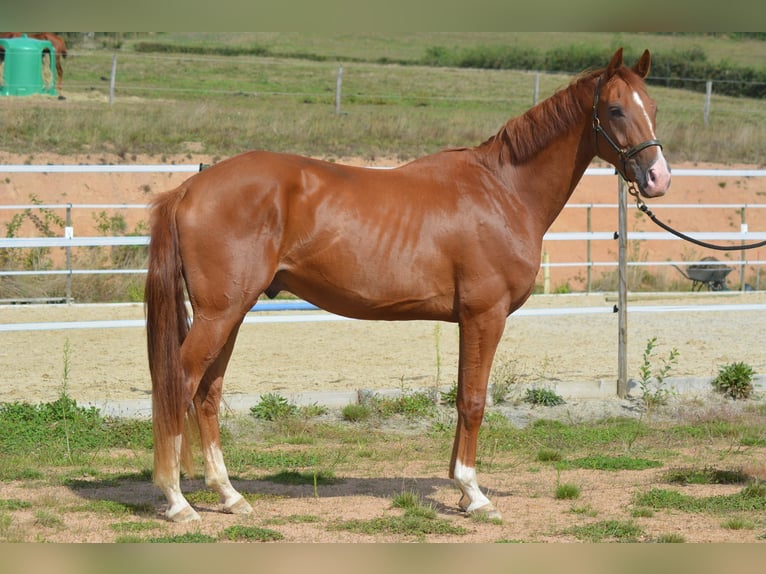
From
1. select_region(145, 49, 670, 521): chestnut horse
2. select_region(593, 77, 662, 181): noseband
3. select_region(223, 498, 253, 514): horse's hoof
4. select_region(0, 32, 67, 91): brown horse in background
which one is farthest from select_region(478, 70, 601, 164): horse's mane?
select_region(0, 32, 67, 91): brown horse in background

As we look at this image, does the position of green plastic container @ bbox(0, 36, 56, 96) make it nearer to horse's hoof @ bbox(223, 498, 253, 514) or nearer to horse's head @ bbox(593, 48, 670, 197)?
horse's hoof @ bbox(223, 498, 253, 514)

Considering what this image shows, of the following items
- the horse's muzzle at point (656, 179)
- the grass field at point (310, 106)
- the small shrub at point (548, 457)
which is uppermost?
the grass field at point (310, 106)

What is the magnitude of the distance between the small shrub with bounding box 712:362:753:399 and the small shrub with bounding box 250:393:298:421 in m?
3.75

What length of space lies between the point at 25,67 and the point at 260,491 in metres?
20.8

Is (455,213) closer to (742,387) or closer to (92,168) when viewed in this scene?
(742,387)

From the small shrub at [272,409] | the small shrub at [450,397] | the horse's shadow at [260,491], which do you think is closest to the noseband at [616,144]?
the horse's shadow at [260,491]

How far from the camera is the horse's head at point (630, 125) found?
4922 mm

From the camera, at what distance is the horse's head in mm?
4922

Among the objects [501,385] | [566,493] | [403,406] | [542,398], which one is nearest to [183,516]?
[566,493]

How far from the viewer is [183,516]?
4883 millimetres

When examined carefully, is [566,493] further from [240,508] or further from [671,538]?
[240,508]

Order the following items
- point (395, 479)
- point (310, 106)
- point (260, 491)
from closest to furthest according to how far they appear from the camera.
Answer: point (260, 491)
point (395, 479)
point (310, 106)

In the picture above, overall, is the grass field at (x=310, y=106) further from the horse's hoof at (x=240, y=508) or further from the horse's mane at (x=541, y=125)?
the horse's hoof at (x=240, y=508)

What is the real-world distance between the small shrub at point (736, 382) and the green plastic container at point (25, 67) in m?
20.1
